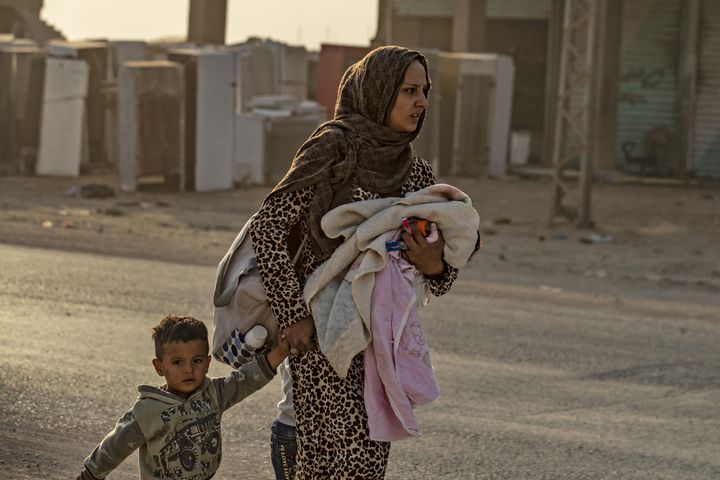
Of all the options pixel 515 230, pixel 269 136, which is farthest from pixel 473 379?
pixel 269 136

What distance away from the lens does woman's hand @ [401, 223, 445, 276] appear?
14.0 ft

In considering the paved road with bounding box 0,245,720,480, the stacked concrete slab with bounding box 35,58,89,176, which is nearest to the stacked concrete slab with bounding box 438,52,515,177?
the stacked concrete slab with bounding box 35,58,89,176

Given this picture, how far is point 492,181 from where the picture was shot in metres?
24.0

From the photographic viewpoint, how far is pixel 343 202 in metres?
4.32

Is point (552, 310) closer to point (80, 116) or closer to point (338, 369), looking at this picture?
point (338, 369)

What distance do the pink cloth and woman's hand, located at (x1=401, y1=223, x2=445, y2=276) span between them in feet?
0.12

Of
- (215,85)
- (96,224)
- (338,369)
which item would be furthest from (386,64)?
(215,85)

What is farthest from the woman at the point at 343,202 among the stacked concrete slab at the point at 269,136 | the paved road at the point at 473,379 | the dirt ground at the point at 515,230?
the stacked concrete slab at the point at 269,136

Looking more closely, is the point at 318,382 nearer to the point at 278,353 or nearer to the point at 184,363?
the point at 278,353

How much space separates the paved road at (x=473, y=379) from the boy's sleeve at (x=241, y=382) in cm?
170

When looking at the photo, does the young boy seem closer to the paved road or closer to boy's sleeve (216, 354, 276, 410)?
boy's sleeve (216, 354, 276, 410)

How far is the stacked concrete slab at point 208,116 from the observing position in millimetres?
20422

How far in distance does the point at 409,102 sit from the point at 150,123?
1594cm

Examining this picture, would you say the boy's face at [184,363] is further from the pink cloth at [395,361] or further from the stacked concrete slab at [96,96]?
the stacked concrete slab at [96,96]
